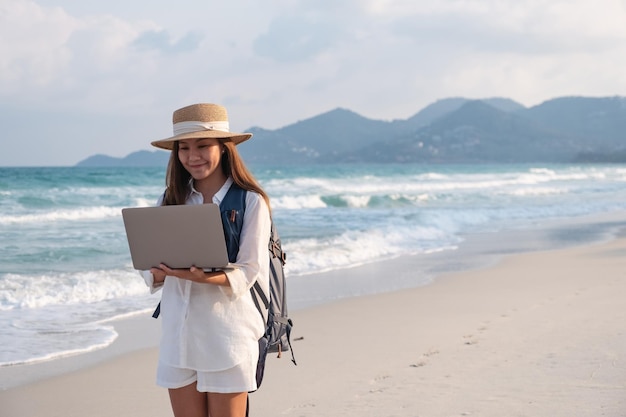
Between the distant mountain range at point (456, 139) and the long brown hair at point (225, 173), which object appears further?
the distant mountain range at point (456, 139)

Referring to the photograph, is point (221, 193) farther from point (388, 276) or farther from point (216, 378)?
point (388, 276)

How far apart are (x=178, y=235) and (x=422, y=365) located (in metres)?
3.39

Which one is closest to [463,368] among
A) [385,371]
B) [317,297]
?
[385,371]

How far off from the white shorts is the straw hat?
777mm

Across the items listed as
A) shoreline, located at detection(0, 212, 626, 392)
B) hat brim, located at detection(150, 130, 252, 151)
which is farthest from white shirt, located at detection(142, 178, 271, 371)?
shoreline, located at detection(0, 212, 626, 392)

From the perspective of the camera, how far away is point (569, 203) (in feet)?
92.2

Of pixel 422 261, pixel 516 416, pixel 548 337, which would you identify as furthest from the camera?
pixel 422 261

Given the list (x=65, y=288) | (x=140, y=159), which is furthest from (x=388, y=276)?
(x=140, y=159)

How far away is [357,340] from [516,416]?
243 cm

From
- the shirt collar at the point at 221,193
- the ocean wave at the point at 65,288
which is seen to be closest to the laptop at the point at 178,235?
the shirt collar at the point at 221,193

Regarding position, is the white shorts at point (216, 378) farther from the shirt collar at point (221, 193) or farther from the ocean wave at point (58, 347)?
the ocean wave at point (58, 347)

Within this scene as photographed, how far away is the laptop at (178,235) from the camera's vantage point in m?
2.58

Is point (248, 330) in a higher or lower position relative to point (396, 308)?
higher

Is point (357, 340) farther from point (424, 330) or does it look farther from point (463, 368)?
point (463, 368)
